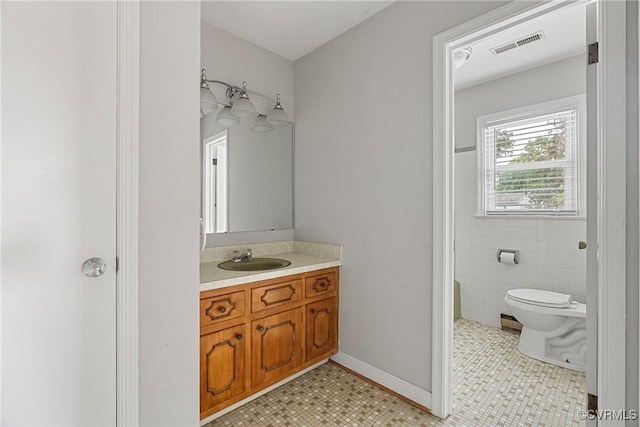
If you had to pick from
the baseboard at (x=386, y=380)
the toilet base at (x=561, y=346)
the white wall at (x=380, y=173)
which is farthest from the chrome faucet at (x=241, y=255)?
the toilet base at (x=561, y=346)

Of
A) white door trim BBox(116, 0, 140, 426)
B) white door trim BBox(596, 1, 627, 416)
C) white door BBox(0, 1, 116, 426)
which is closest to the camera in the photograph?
white door BBox(0, 1, 116, 426)

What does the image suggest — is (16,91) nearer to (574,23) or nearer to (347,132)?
(347,132)

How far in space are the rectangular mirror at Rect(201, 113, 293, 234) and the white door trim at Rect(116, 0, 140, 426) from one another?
1.14 metres

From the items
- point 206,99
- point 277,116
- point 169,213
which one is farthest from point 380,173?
point 169,213

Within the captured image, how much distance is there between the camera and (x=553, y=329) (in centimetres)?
242

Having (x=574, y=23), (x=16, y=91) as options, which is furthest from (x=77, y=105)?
(x=574, y=23)

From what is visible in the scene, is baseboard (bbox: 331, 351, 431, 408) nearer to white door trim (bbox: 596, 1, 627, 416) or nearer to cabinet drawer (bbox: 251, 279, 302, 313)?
cabinet drawer (bbox: 251, 279, 302, 313)

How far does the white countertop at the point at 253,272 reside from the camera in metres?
1.67

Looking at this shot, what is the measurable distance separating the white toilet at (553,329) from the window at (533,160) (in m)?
0.87

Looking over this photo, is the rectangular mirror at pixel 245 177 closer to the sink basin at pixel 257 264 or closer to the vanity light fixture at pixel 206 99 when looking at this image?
the vanity light fixture at pixel 206 99

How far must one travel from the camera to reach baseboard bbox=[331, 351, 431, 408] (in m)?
1.86

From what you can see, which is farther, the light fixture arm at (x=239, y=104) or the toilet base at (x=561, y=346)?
the toilet base at (x=561, y=346)

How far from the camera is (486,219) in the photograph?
322 centimetres

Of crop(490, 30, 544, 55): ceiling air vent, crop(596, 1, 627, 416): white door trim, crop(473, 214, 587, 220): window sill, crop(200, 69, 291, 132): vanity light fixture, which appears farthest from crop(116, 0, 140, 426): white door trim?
crop(473, 214, 587, 220): window sill
